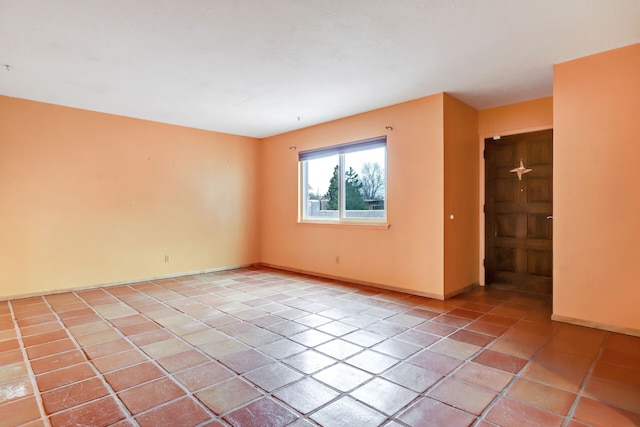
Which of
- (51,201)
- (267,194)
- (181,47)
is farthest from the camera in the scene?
(267,194)

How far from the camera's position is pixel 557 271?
11.0 ft

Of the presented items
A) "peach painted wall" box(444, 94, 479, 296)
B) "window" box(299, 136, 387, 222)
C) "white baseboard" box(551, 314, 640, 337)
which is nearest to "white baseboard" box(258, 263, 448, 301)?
"peach painted wall" box(444, 94, 479, 296)

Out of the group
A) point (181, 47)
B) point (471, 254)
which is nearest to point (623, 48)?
point (471, 254)

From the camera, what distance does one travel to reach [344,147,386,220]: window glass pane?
483 cm

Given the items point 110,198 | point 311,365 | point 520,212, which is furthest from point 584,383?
point 110,198

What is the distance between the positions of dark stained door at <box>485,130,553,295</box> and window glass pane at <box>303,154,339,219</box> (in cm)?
230

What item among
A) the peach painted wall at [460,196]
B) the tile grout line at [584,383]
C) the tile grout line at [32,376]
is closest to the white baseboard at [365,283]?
the peach painted wall at [460,196]

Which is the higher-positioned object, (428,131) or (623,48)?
(623,48)

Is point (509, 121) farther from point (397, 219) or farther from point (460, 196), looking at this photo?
point (397, 219)

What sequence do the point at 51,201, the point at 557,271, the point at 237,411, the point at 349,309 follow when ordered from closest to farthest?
the point at 237,411, the point at 557,271, the point at 349,309, the point at 51,201

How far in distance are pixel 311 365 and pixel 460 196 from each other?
10.3 feet

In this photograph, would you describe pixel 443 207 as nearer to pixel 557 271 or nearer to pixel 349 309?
pixel 557 271

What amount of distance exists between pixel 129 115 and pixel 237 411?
477cm

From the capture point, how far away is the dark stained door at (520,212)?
4266mm
